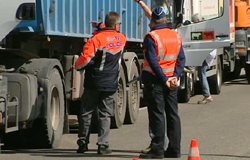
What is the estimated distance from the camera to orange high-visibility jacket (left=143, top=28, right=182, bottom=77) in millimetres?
9812

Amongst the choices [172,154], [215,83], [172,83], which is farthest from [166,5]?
[172,154]

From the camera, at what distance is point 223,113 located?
51.5 feet

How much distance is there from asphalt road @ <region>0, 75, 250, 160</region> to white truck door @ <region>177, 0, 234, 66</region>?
113 cm

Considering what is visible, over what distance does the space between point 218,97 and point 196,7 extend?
211 centimetres

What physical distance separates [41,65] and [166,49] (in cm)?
182

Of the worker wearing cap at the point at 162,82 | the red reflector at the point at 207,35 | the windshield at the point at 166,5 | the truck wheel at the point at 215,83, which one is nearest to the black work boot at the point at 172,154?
the worker wearing cap at the point at 162,82

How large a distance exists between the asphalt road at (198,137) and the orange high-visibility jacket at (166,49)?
1085 mm

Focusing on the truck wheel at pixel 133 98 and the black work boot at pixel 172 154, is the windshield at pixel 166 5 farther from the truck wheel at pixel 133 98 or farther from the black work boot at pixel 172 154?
the black work boot at pixel 172 154

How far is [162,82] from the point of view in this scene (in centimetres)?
982

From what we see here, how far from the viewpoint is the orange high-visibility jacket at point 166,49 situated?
32.2 feet

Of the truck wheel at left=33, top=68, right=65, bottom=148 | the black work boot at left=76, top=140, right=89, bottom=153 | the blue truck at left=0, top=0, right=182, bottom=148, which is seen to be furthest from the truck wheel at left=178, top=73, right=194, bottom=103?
the black work boot at left=76, top=140, right=89, bottom=153

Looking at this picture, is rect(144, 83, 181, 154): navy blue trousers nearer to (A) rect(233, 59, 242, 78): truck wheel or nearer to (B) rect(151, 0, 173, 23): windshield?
(B) rect(151, 0, 173, 23): windshield

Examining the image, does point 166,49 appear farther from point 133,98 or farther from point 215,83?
point 215,83

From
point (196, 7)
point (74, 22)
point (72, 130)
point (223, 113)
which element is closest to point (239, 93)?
point (196, 7)
